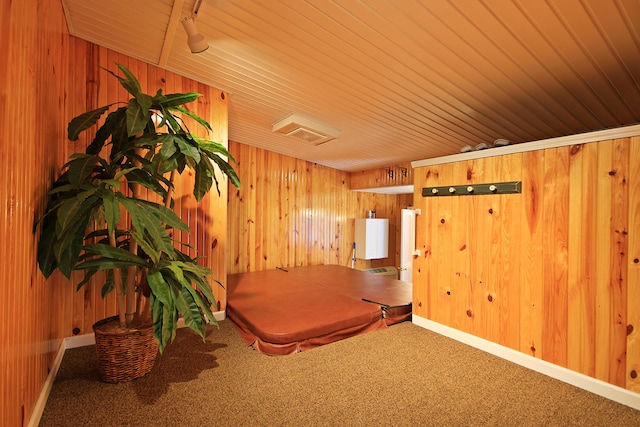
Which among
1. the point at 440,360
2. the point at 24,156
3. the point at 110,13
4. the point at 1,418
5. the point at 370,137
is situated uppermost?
the point at 110,13

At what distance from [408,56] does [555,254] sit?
1.65 metres

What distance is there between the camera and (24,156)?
1153mm

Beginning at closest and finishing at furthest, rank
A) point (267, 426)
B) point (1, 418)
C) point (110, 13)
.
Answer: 1. point (1, 418)
2. point (267, 426)
3. point (110, 13)

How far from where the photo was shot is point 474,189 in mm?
2197

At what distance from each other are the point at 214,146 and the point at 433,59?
63.7 inches

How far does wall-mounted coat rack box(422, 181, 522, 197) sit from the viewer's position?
78.3 inches

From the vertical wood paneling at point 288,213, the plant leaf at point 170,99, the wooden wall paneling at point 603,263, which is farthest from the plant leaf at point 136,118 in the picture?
the vertical wood paneling at point 288,213

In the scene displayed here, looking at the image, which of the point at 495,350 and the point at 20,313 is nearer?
the point at 20,313

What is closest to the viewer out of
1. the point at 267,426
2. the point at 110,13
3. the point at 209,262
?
the point at 267,426

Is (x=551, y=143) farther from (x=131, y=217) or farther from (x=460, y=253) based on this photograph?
(x=131, y=217)

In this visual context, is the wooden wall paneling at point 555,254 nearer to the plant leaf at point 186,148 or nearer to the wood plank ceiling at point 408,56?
the wood plank ceiling at point 408,56

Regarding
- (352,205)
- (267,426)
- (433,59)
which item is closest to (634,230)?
(433,59)

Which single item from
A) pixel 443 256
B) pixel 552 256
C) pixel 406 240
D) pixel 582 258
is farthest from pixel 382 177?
pixel 582 258

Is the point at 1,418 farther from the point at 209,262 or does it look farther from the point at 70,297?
the point at 209,262
